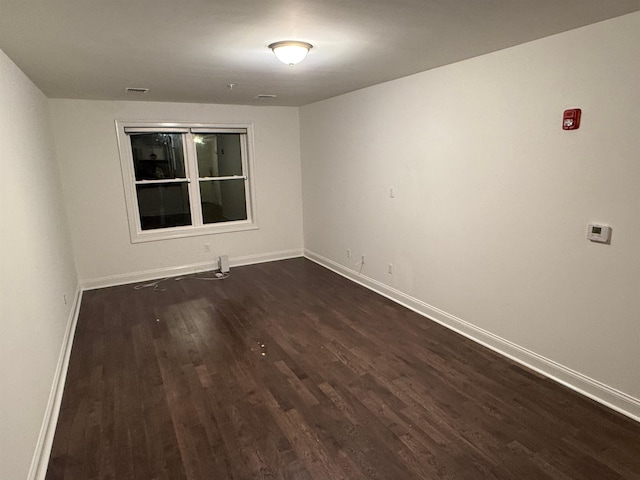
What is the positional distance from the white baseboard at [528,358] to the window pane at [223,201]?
247cm

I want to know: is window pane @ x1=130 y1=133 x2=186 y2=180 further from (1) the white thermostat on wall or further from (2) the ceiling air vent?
(1) the white thermostat on wall

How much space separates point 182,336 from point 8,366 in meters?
1.84

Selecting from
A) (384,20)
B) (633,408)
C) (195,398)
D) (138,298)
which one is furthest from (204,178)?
(633,408)

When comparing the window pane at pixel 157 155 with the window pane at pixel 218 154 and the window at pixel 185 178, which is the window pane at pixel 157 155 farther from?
the window pane at pixel 218 154

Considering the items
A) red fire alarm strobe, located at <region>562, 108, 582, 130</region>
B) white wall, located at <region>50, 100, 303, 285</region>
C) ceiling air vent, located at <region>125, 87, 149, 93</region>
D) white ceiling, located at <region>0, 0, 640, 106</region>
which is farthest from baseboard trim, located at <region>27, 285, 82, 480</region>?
red fire alarm strobe, located at <region>562, 108, 582, 130</region>

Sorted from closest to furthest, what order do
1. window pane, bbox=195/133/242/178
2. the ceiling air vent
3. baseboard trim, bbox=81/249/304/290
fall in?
1. the ceiling air vent
2. baseboard trim, bbox=81/249/304/290
3. window pane, bbox=195/133/242/178

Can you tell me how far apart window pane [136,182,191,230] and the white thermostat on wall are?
4712 millimetres

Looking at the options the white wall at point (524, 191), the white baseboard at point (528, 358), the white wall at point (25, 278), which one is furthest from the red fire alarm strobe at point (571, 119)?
the white wall at point (25, 278)

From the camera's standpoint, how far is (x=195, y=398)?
2654mm

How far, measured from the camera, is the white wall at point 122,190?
4586 mm

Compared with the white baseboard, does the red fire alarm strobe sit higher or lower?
higher

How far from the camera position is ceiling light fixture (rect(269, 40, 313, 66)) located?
2421 millimetres

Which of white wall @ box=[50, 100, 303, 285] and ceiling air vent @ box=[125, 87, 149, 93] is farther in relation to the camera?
white wall @ box=[50, 100, 303, 285]

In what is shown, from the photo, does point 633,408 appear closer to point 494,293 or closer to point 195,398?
point 494,293
